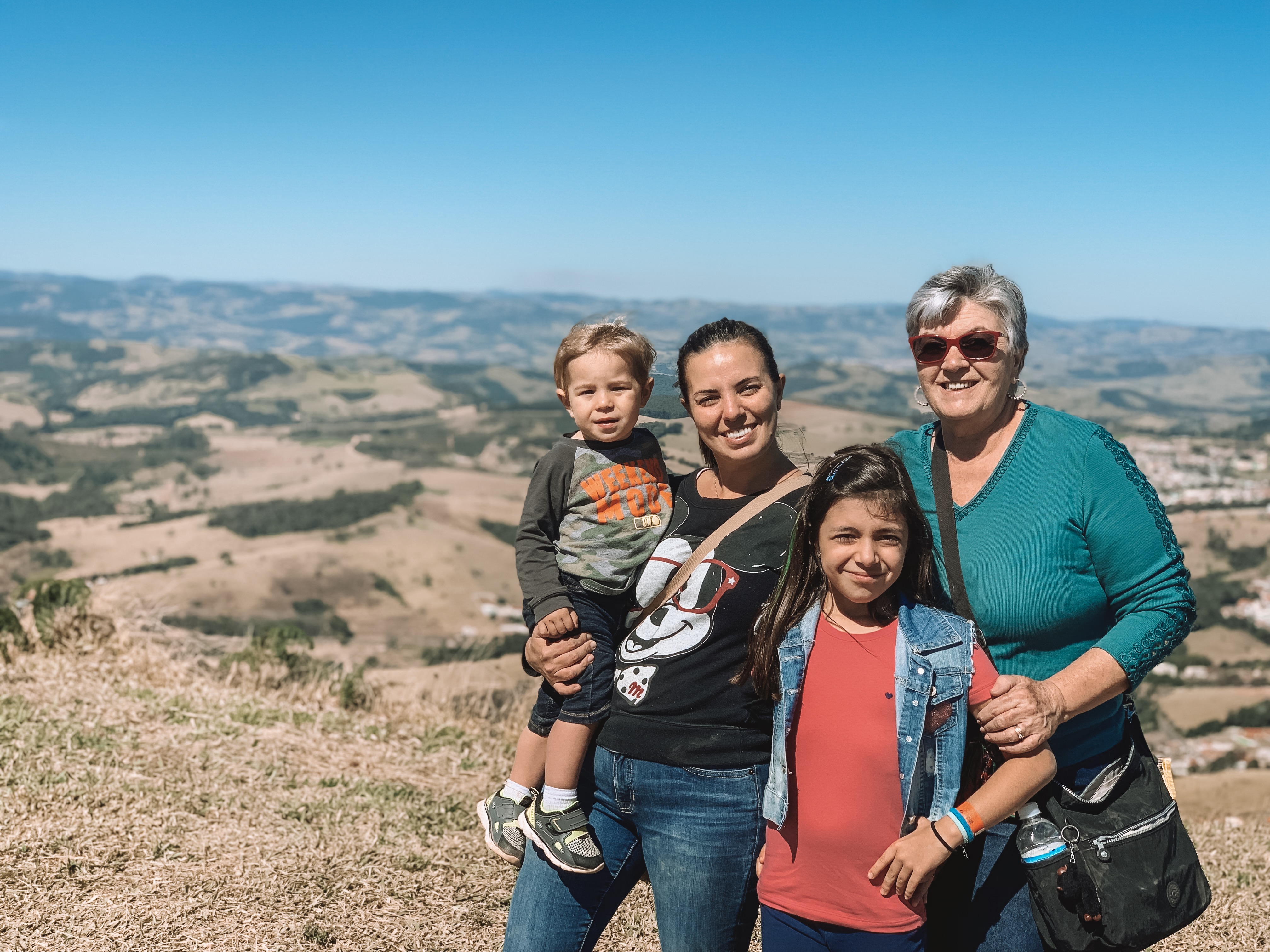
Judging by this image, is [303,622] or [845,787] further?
[303,622]

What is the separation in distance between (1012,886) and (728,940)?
710 millimetres

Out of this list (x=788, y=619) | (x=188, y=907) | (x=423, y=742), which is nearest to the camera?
(x=788, y=619)

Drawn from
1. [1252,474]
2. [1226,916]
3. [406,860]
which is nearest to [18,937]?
[406,860]

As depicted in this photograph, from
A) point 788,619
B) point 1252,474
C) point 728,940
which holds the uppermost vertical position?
point 788,619

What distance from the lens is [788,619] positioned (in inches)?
81.2

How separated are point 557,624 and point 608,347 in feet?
2.52

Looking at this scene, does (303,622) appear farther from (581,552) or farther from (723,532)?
(723,532)

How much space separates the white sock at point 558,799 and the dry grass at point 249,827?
1600mm

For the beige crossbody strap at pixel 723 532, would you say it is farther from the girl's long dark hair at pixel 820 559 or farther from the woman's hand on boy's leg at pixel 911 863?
the woman's hand on boy's leg at pixel 911 863

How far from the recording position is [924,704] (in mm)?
1953

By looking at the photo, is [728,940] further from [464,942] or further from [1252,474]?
[1252,474]

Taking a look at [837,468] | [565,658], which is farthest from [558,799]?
[837,468]

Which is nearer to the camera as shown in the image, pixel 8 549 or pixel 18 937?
pixel 18 937

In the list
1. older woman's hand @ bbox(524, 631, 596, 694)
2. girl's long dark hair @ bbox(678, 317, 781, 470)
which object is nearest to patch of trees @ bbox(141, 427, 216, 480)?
older woman's hand @ bbox(524, 631, 596, 694)
